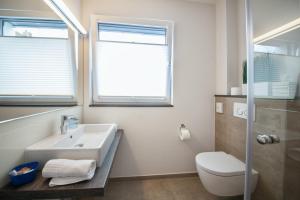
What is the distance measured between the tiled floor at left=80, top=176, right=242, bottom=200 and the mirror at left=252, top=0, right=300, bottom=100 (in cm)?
130

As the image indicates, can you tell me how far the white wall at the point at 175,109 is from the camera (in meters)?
1.95

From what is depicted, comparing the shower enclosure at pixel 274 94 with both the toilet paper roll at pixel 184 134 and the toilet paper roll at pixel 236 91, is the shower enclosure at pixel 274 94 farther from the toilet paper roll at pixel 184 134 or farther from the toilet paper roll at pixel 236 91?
the toilet paper roll at pixel 184 134

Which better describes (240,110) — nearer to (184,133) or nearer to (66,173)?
(184,133)

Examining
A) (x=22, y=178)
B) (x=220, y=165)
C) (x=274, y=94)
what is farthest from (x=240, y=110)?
(x=22, y=178)

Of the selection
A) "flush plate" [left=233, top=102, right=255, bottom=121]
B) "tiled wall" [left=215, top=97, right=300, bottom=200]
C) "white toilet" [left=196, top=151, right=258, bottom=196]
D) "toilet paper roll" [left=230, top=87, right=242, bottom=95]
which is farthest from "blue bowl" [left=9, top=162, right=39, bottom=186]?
"toilet paper roll" [left=230, top=87, right=242, bottom=95]

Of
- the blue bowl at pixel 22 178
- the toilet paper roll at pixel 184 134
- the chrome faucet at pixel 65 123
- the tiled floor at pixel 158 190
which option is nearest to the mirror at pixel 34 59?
the chrome faucet at pixel 65 123

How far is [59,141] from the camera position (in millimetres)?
1125

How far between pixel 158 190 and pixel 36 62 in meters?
1.75

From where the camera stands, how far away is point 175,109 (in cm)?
205

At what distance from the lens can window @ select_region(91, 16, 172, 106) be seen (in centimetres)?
194

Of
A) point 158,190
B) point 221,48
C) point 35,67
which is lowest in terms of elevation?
point 158,190

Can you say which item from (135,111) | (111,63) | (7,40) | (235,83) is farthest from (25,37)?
(235,83)

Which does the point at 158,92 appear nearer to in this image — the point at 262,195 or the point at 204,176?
the point at 204,176

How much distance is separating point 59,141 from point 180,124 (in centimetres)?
141
